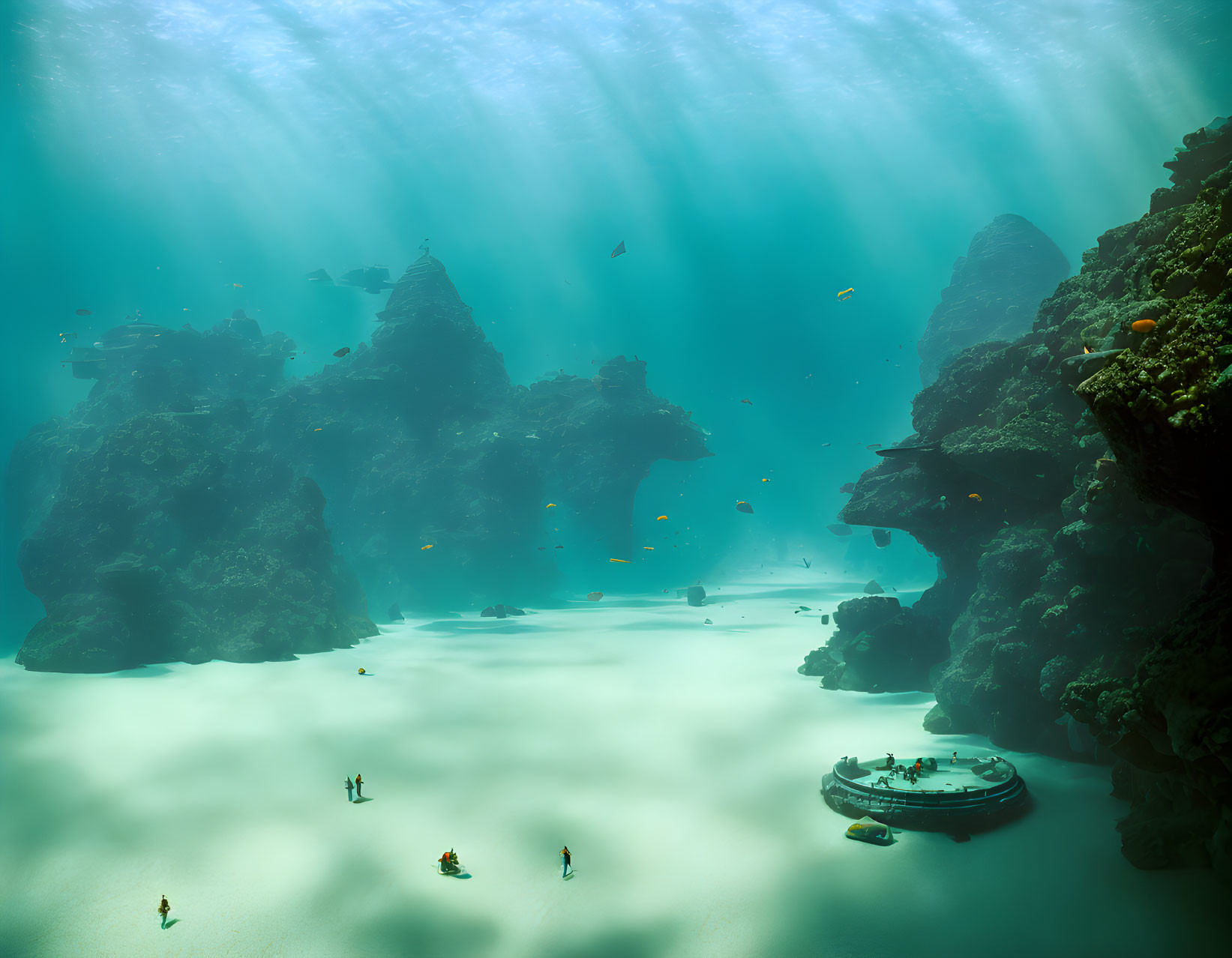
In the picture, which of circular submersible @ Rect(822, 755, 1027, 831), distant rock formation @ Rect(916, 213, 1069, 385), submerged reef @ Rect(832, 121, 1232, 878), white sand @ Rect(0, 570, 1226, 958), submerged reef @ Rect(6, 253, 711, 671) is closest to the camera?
submerged reef @ Rect(832, 121, 1232, 878)

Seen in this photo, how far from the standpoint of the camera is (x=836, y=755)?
9.97m

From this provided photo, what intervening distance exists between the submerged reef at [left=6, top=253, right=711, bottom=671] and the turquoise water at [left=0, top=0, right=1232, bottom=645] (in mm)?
7997

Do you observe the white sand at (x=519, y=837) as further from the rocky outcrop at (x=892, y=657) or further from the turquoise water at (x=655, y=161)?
the turquoise water at (x=655, y=161)

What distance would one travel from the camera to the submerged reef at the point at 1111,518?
3.72m

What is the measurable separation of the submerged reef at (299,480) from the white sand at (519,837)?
4863 mm

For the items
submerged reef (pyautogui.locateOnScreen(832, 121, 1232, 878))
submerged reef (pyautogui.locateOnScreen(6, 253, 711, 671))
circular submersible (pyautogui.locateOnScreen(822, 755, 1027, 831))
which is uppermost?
submerged reef (pyautogui.locateOnScreen(832, 121, 1232, 878))

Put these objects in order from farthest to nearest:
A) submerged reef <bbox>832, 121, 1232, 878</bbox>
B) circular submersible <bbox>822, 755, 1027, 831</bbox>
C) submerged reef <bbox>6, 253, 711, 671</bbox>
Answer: submerged reef <bbox>6, 253, 711, 671</bbox>, circular submersible <bbox>822, 755, 1027, 831</bbox>, submerged reef <bbox>832, 121, 1232, 878</bbox>

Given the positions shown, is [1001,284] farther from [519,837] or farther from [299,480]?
[299,480]

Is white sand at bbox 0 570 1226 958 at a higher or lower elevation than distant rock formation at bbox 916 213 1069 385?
lower

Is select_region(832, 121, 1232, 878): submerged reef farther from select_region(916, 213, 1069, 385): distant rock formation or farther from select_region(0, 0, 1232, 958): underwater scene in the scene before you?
select_region(916, 213, 1069, 385): distant rock formation

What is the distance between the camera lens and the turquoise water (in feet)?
98.5

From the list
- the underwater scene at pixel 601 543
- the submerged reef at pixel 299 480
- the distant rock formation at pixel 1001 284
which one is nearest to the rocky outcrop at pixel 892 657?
the underwater scene at pixel 601 543

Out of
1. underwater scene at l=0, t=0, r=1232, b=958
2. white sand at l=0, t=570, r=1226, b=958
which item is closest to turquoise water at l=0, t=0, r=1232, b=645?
underwater scene at l=0, t=0, r=1232, b=958

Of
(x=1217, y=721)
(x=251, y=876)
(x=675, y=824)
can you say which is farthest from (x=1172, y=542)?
(x=251, y=876)
